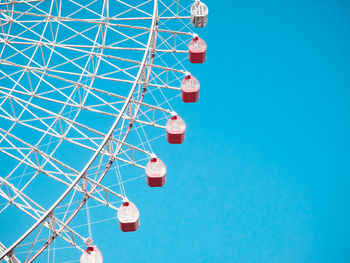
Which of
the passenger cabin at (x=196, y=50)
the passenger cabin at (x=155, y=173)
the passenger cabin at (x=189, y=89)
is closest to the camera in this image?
the passenger cabin at (x=155, y=173)

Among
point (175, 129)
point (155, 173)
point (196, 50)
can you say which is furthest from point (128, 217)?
point (196, 50)

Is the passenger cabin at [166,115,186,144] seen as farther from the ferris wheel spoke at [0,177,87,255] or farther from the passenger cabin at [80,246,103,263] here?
the passenger cabin at [80,246,103,263]

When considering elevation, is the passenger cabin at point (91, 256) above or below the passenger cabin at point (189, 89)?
below

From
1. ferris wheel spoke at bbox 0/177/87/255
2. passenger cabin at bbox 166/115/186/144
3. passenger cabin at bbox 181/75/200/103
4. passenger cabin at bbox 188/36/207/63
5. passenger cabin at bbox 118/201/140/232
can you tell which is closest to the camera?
ferris wheel spoke at bbox 0/177/87/255

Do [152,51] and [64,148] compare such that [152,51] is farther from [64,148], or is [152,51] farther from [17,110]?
[17,110]

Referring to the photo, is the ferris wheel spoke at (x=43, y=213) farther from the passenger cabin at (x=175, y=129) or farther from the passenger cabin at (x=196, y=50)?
the passenger cabin at (x=196, y=50)

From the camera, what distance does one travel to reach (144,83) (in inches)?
898

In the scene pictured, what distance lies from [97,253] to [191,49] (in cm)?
937

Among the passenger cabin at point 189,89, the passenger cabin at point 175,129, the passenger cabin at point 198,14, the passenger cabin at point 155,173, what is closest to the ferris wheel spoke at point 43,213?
the passenger cabin at point 155,173

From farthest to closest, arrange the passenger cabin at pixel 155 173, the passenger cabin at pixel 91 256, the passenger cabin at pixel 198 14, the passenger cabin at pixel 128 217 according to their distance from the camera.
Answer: the passenger cabin at pixel 198 14 → the passenger cabin at pixel 155 173 → the passenger cabin at pixel 128 217 → the passenger cabin at pixel 91 256

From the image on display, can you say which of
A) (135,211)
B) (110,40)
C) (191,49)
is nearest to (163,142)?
(110,40)

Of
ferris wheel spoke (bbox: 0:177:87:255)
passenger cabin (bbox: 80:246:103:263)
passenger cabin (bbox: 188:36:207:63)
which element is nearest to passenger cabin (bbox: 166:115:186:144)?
passenger cabin (bbox: 188:36:207:63)

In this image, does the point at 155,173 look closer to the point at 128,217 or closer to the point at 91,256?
the point at 128,217

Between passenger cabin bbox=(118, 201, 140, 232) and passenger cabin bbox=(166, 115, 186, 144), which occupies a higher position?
passenger cabin bbox=(166, 115, 186, 144)
